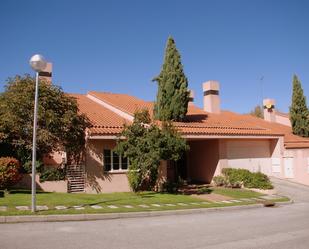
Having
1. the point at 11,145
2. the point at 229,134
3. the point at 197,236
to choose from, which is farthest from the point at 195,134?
the point at 197,236

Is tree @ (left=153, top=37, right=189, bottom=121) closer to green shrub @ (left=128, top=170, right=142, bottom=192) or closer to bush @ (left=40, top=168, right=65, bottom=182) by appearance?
green shrub @ (left=128, top=170, right=142, bottom=192)

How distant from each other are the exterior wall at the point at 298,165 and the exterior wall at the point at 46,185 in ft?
50.3

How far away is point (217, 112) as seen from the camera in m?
30.0

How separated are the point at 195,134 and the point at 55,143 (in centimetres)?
773

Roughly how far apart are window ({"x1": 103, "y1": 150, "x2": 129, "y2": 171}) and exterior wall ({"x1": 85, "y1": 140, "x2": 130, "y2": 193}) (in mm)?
262

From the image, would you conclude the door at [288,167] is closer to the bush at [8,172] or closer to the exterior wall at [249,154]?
the exterior wall at [249,154]

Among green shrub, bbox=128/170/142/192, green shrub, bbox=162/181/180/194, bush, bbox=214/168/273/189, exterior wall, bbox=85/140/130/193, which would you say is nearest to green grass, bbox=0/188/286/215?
green shrub, bbox=128/170/142/192

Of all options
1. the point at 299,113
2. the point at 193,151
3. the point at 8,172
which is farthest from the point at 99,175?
the point at 299,113

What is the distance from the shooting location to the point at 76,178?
17.7 meters

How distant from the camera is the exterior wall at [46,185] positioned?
643 inches

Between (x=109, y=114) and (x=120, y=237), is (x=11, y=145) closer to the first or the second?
(x=109, y=114)

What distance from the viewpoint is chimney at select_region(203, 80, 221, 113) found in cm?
2958

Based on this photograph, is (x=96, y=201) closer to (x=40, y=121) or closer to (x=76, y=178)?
(x=76, y=178)

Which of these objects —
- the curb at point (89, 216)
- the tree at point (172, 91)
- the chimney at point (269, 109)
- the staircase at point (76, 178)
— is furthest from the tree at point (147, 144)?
the chimney at point (269, 109)
